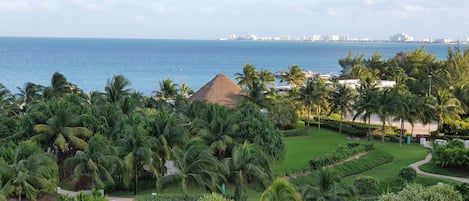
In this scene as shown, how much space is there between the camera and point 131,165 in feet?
90.8

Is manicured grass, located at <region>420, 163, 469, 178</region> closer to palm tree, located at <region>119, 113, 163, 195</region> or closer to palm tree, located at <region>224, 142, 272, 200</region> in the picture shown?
palm tree, located at <region>224, 142, 272, 200</region>

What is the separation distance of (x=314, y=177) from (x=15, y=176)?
17.4 meters

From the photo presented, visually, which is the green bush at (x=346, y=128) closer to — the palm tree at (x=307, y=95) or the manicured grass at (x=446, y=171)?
the palm tree at (x=307, y=95)

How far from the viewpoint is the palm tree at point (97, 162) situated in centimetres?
2694

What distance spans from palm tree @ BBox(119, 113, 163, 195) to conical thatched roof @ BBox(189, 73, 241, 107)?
2010cm

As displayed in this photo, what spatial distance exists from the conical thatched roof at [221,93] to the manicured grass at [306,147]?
7308 millimetres

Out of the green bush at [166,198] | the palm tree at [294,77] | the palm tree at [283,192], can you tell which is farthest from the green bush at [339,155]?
the palm tree at [294,77]

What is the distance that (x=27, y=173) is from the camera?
24.2 m

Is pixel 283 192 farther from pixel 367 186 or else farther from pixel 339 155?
pixel 339 155

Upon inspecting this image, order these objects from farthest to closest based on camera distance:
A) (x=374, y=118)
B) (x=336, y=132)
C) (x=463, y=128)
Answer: (x=374, y=118) → (x=336, y=132) → (x=463, y=128)

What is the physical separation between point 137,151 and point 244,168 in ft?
22.1

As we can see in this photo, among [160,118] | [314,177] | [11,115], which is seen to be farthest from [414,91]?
[11,115]

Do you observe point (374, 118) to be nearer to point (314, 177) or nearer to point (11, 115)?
point (314, 177)

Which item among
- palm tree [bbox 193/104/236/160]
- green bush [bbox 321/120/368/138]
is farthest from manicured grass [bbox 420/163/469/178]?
palm tree [bbox 193/104/236/160]
